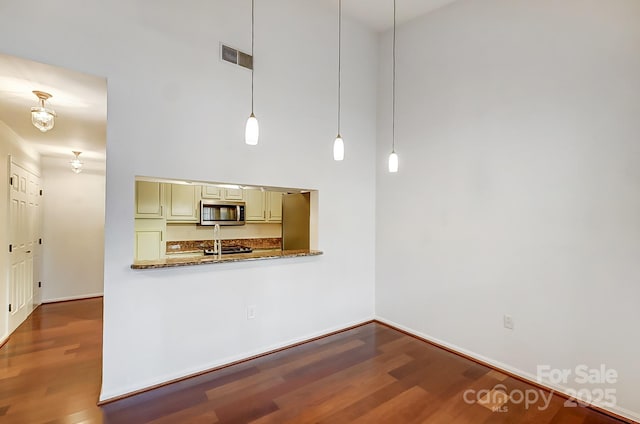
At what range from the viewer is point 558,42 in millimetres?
2498

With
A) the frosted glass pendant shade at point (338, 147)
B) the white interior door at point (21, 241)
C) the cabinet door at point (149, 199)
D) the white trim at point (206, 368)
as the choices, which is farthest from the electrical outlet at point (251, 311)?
the white interior door at point (21, 241)

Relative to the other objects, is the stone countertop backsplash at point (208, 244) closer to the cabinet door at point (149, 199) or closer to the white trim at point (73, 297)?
the cabinet door at point (149, 199)

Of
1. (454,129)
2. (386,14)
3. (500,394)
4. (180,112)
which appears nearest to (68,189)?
(180,112)

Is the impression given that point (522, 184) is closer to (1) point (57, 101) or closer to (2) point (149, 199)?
(1) point (57, 101)

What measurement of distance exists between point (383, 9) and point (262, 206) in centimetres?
359

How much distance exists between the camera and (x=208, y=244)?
5.23 metres

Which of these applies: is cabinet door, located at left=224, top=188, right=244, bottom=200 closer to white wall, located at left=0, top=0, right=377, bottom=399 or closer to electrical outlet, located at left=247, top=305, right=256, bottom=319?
white wall, located at left=0, top=0, right=377, bottom=399

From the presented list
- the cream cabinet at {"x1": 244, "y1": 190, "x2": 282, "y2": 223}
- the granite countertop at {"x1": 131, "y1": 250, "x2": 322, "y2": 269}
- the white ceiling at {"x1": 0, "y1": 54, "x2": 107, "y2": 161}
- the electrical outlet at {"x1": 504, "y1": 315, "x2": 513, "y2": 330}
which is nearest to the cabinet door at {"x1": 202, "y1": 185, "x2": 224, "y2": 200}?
the cream cabinet at {"x1": 244, "y1": 190, "x2": 282, "y2": 223}

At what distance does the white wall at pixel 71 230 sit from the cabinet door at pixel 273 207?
10.2ft

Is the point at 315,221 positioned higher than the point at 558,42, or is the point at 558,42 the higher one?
the point at 558,42

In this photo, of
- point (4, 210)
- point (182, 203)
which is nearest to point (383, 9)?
point (182, 203)

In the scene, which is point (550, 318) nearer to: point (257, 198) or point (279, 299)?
point (279, 299)

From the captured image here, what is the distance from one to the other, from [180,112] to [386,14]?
2776mm

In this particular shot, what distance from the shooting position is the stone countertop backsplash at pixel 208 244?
196 inches
